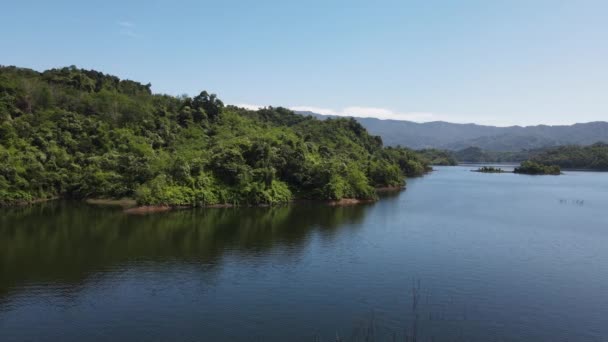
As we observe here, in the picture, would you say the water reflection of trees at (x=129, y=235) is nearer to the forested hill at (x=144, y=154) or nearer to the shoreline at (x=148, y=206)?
the shoreline at (x=148, y=206)

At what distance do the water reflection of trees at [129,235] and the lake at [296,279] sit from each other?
0.24 metres

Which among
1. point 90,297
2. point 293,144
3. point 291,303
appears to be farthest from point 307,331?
point 293,144

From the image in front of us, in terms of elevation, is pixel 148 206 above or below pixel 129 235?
above

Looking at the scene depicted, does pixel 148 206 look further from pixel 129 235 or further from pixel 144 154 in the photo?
pixel 129 235

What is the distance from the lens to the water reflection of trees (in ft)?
129

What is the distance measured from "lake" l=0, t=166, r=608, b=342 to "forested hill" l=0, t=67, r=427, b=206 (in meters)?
12.8

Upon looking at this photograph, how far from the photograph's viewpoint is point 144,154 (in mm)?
89125

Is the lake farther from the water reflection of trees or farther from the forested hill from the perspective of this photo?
the forested hill

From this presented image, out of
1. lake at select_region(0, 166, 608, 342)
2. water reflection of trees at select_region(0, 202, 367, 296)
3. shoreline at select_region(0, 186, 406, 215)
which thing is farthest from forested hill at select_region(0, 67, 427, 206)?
lake at select_region(0, 166, 608, 342)

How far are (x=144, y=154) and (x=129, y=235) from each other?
40219mm

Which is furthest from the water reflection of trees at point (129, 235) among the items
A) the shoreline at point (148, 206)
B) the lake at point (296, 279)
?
the shoreline at point (148, 206)

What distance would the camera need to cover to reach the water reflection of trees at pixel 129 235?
3931 centimetres

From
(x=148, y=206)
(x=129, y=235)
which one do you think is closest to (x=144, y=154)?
(x=148, y=206)

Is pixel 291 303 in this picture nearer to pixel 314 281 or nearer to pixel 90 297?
pixel 314 281
